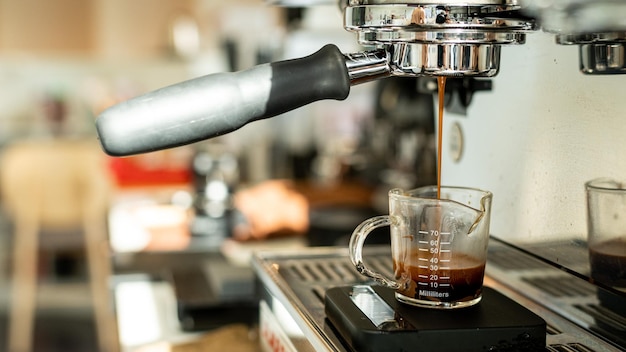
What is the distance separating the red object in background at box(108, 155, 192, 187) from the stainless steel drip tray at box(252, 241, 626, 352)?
1.86 meters

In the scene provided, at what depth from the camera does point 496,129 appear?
78 centimetres

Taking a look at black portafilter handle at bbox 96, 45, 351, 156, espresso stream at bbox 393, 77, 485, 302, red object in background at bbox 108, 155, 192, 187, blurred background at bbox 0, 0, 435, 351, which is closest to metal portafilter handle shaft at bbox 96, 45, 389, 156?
black portafilter handle at bbox 96, 45, 351, 156

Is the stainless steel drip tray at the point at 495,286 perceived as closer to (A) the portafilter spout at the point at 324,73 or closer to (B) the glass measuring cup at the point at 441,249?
(B) the glass measuring cup at the point at 441,249

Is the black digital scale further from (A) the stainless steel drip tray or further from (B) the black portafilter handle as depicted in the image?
(B) the black portafilter handle

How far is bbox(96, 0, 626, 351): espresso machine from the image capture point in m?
0.53

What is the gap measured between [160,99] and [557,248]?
0.34 meters

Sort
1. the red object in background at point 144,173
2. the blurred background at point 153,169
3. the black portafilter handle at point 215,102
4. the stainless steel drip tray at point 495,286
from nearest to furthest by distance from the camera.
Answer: the black portafilter handle at point 215,102 < the stainless steel drip tray at point 495,286 < the blurred background at point 153,169 < the red object in background at point 144,173

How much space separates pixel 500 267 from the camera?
792 mm

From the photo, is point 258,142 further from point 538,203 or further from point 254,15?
point 538,203

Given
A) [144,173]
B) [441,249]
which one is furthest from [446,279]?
[144,173]

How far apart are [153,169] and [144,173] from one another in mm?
50

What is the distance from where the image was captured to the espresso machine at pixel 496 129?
1.75 feet

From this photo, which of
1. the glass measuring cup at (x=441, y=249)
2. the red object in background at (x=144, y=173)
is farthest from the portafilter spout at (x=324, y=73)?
the red object in background at (x=144, y=173)

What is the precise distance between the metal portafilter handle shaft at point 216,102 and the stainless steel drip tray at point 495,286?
0.58 feet
